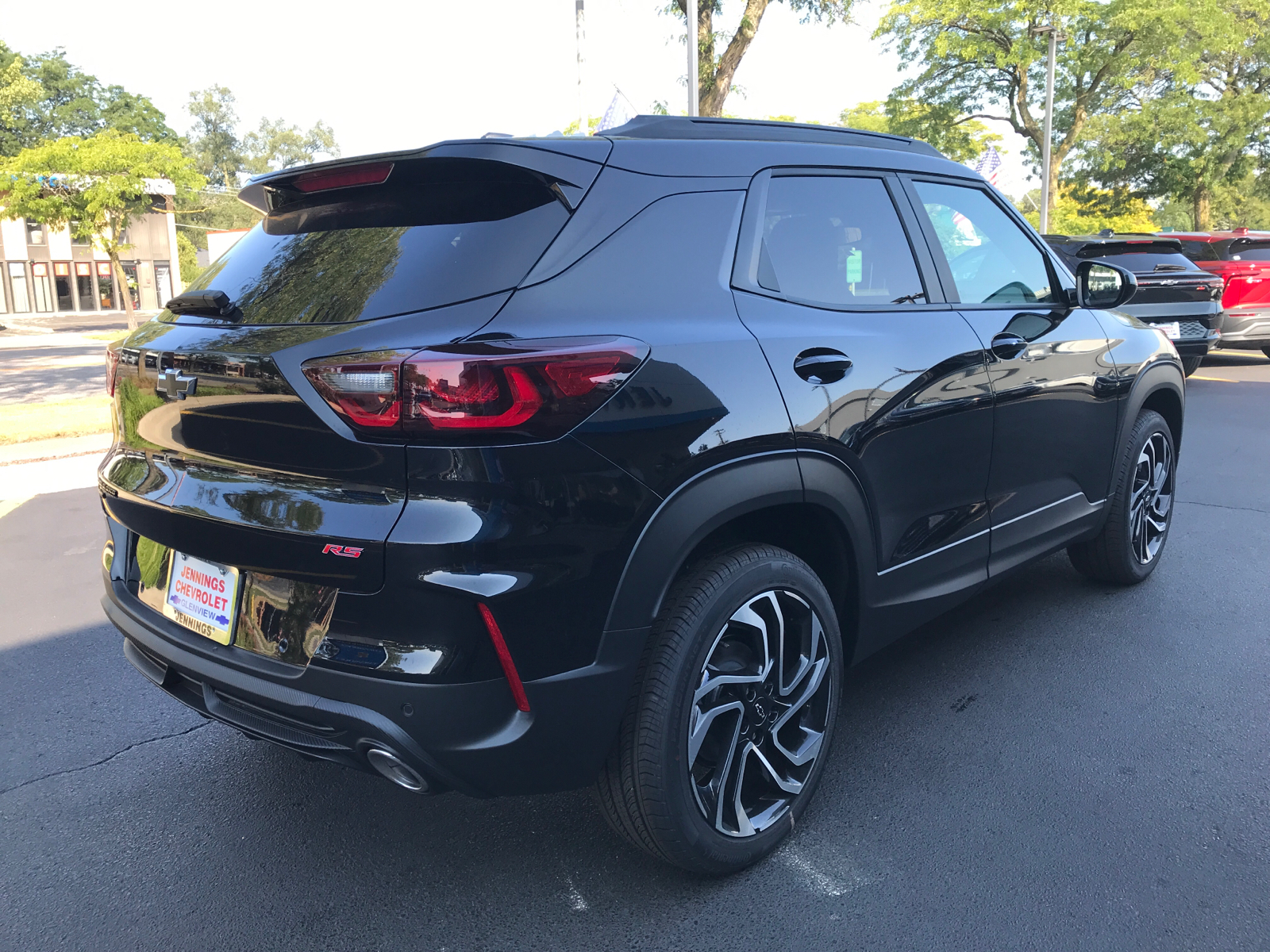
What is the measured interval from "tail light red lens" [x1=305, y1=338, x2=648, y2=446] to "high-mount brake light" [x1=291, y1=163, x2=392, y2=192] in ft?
1.86

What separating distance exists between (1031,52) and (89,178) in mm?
27173

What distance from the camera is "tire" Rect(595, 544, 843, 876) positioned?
7.22 feet

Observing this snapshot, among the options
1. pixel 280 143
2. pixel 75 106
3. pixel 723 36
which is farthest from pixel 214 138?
pixel 723 36

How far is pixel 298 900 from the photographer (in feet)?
7.89

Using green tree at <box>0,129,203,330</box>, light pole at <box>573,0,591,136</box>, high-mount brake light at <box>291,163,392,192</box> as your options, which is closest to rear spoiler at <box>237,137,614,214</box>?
high-mount brake light at <box>291,163,392,192</box>

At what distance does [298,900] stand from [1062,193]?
44534mm

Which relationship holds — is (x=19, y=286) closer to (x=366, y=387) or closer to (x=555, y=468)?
(x=366, y=387)

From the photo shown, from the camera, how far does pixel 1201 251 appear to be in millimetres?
13242

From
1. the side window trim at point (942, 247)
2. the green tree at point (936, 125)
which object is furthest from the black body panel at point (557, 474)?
the green tree at point (936, 125)

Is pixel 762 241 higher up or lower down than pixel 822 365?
higher up

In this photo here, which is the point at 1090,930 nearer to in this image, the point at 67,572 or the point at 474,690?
the point at 474,690

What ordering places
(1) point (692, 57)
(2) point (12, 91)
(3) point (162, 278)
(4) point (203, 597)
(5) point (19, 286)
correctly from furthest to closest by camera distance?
1. (3) point (162, 278)
2. (5) point (19, 286)
3. (2) point (12, 91)
4. (1) point (692, 57)
5. (4) point (203, 597)

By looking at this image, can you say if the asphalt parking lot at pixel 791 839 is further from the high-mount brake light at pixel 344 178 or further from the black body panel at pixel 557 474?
the high-mount brake light at pixel 344 178

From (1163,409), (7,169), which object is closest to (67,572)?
(1163,409)
